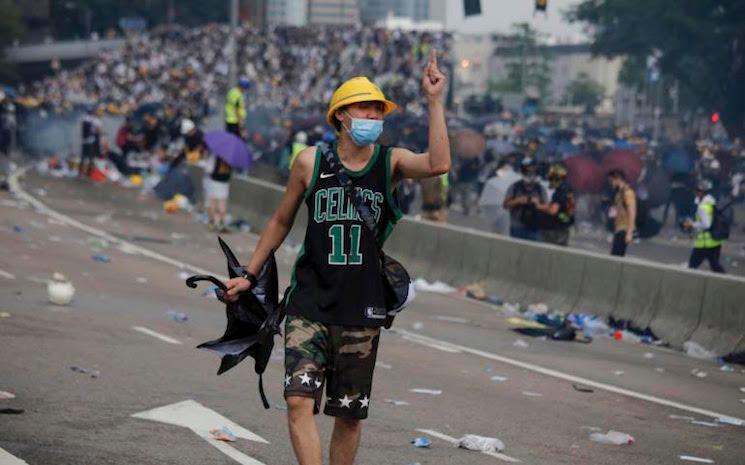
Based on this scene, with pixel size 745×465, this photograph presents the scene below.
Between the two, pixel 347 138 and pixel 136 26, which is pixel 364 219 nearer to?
pixel 347 138

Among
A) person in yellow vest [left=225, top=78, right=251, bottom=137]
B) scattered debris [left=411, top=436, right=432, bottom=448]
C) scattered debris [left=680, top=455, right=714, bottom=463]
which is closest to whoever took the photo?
scattered debris [left=411, top=436, right=432, bottom=448]

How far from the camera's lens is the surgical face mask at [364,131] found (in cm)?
698

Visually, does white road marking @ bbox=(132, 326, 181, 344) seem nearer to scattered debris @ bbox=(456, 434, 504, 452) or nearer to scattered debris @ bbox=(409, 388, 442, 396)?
scattered debris @ bbox=(409, 388, 442, 396)

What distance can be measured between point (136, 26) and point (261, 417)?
5744 inches

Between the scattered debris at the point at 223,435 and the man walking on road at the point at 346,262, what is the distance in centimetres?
223

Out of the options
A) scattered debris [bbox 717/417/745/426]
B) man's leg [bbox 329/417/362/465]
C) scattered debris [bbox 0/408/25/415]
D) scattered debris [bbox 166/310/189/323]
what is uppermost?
man's leg [bbox 329/417/362/465]

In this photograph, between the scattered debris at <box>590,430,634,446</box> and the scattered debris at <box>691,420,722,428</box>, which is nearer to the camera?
the scattered debris at <box>590,430,634,446</box>

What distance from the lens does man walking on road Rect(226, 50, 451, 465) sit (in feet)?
23.0

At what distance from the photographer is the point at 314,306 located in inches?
277

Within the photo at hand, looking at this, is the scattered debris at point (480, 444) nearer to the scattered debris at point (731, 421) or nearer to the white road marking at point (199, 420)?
the white road marking at point (199, 420)

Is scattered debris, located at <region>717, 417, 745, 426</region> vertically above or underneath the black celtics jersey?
A: underneath

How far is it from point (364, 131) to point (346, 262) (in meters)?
0.55

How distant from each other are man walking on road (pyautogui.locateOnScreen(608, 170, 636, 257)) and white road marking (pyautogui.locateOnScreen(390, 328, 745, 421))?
603 centimetres

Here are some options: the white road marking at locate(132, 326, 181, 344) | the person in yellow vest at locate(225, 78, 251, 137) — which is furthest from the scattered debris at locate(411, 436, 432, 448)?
the person in yellow vest at locate(225, 78, 251, 137)
